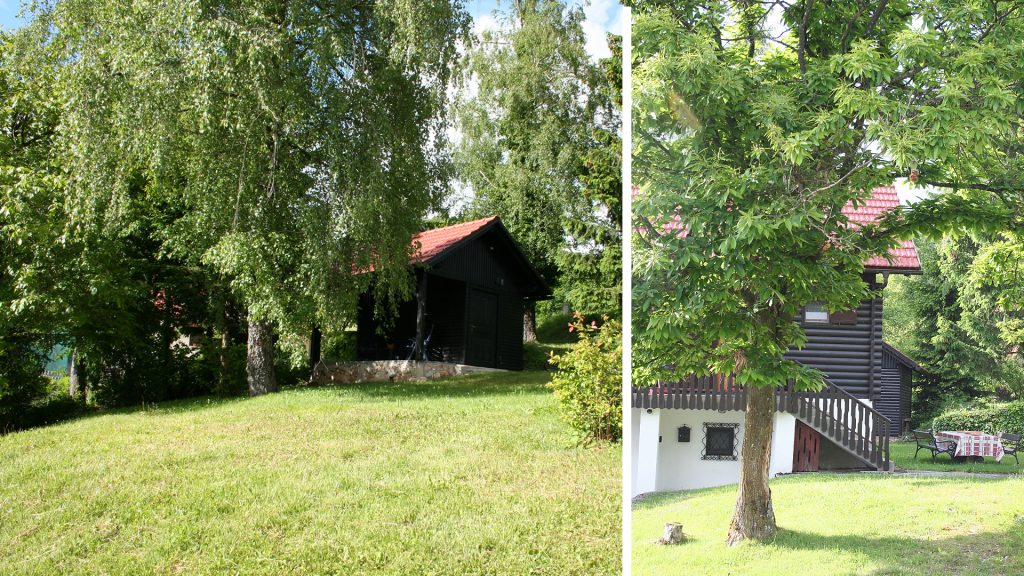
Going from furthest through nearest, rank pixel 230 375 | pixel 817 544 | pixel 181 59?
pixel 230 375
pixel 181 59
pixel 817 544

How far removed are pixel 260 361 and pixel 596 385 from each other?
506 cm

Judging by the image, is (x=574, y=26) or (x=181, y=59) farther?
(x=574, y=26)

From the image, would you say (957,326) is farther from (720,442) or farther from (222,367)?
(222,367)

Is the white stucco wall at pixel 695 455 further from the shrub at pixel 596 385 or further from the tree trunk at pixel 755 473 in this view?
the shrub at pixel 596 385

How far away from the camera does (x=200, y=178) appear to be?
6633 millimetres

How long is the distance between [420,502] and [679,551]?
204 cm

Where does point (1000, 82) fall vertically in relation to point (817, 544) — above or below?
above

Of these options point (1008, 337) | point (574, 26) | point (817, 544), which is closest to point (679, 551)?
point (817, 544)

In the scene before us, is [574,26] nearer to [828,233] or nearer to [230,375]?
[230,375]

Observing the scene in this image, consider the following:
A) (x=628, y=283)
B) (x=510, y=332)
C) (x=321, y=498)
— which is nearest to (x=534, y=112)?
(x=510, y=332)

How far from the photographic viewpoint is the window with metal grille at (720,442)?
1719 millimetres

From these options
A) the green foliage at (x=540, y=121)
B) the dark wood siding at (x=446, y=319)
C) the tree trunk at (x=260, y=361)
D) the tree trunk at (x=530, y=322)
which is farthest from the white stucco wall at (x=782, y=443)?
the tree trunk at (x=530, y=322)

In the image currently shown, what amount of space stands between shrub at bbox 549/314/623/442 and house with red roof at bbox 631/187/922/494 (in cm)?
229

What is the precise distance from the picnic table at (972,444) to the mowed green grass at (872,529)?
0.26ft
